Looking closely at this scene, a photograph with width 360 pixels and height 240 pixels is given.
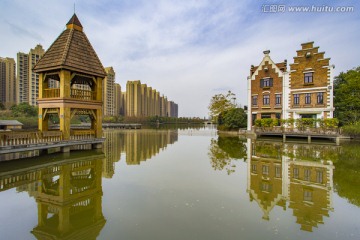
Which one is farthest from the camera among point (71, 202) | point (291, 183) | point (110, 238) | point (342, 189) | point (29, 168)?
point (29, 168)

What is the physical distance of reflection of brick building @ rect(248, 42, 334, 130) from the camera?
28391mm

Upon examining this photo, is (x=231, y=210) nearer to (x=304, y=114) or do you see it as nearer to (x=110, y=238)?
(x=110, y=238)

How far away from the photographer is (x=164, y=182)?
932 cm

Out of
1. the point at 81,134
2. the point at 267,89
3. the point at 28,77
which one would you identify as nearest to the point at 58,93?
the point at 81,134

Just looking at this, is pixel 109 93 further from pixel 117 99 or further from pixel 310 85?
pixel 310 85

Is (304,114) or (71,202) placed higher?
(304,114)

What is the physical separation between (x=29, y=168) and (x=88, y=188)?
5.58m

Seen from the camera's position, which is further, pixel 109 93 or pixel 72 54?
pixel 109 93

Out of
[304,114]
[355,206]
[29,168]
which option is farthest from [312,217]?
[304,114]

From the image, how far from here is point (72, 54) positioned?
16297 millimetres

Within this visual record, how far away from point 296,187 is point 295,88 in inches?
1037

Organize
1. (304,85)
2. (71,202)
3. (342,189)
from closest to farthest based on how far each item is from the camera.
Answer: (71,202) → (342,189) → (304,85)

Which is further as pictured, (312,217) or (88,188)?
(88,188)

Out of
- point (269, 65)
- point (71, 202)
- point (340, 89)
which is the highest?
point (269, 65)
